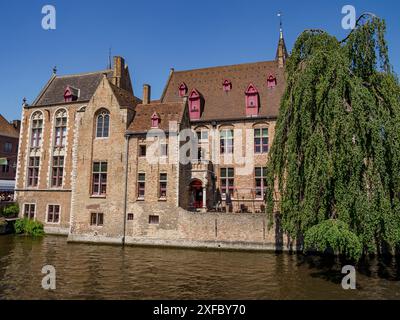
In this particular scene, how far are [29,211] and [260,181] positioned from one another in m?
18.5

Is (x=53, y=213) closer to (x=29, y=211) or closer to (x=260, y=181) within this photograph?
(x=29, y=211)

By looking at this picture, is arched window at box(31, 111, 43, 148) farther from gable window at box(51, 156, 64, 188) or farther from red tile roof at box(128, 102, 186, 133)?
red tile roof at box(128, 102, 186, 133)

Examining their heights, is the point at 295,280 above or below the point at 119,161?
below

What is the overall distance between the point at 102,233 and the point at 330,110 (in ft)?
52.7

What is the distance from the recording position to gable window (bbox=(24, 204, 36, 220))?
26969mm

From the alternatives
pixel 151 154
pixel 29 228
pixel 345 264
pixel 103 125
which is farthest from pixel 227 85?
pixel 29 228

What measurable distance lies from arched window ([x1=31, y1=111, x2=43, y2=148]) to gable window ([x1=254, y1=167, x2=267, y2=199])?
18.3 m

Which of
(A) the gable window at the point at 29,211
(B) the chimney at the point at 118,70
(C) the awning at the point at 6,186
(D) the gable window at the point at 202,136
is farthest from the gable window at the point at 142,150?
(C) the awning at the point at 6,186

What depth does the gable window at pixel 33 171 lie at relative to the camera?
91.7ft

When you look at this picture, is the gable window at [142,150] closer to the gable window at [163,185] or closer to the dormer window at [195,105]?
the gable window at [163,185]

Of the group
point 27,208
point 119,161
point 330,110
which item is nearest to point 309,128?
point 330,110

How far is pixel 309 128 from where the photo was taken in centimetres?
1268

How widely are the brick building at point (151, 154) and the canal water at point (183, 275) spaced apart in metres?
2.58
